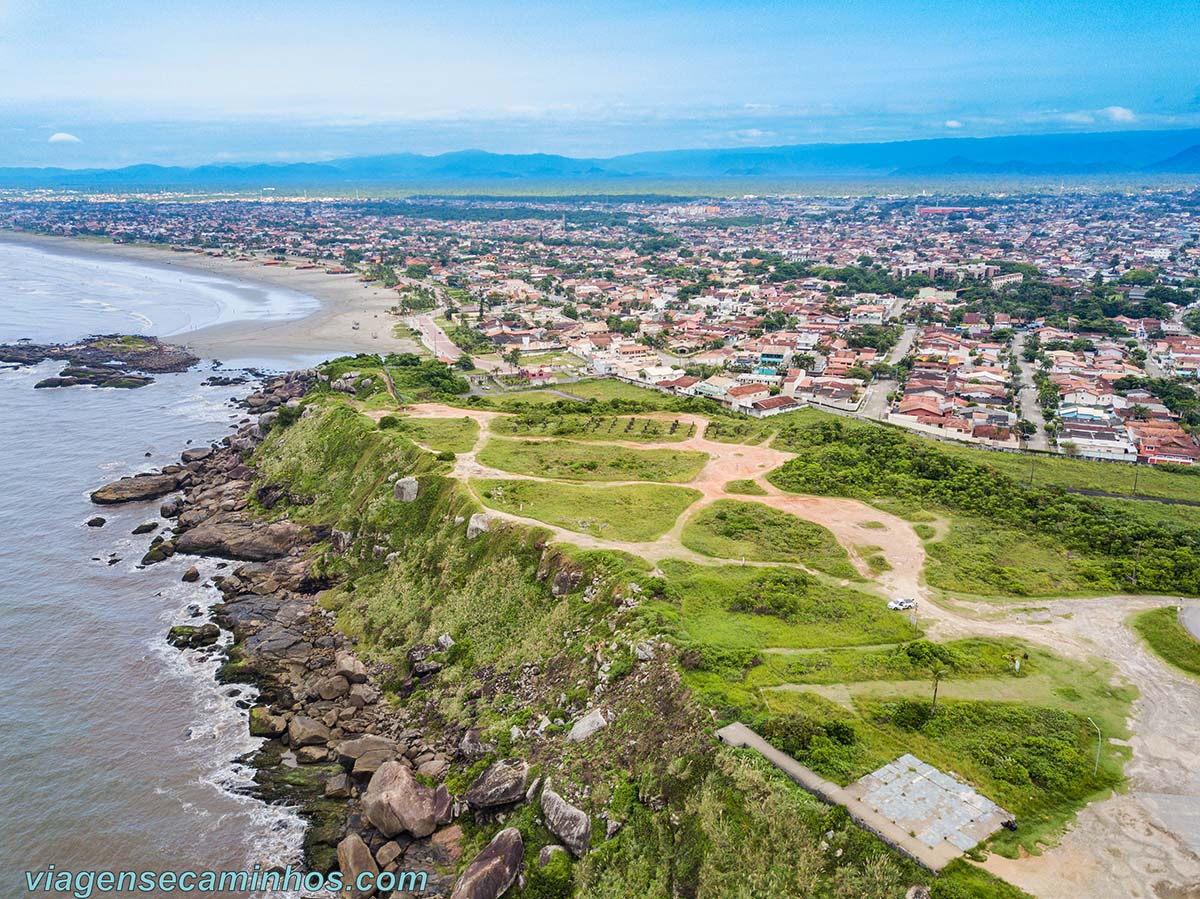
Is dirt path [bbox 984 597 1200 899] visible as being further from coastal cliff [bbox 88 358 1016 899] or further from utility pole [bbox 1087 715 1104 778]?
coastal cliff [bbox 88 358 1016 899]

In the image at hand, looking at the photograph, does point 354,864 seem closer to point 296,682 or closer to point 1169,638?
point 296,682

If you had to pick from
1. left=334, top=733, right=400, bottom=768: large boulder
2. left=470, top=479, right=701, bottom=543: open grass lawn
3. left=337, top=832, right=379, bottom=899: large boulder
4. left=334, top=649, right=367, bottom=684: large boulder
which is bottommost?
left=337, top=832, right=379, bottom=899: large boulder

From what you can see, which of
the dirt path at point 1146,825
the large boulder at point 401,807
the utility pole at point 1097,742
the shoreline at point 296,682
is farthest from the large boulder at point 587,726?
the utility pole at point 1097,742

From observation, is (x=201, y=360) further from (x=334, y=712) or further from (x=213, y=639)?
(x=334, y=712)

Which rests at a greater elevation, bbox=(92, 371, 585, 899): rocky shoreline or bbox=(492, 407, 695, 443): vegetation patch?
bbox=(492, 407, 695, 443): vegetation patch

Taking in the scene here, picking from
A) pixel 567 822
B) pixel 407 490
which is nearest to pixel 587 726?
pixel 567 822

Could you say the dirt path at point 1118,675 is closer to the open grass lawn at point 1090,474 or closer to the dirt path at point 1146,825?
the dirt path at point 1146,825

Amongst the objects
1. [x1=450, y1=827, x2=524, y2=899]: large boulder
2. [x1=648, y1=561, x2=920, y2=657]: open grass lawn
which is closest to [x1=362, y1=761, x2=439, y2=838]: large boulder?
[x1=450, y1=827, x2=524, y2=899]: large boulder
